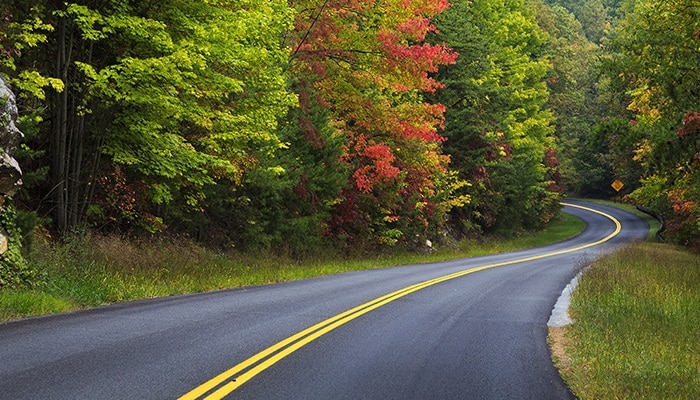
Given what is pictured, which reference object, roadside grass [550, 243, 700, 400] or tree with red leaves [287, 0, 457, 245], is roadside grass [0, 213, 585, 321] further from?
roadside grass [550, 243, 700, 400]

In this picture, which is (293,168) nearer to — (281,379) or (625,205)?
(281,379)

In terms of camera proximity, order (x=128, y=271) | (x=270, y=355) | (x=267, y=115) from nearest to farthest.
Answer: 1. (x=270, y=355)
2. (x=128, y=271)
3. (x=267, y=115)

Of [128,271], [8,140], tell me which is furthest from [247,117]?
[8,140]

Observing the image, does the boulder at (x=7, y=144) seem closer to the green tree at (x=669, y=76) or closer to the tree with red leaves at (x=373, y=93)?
the tree with red leaves at (x=373, y=93)

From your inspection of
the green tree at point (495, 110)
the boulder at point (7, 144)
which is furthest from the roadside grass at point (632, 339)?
the green tree at point (495, 110)

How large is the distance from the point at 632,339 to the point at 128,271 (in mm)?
9376

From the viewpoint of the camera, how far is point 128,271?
13875 mm

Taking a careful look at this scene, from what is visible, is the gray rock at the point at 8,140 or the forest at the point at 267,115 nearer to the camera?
the gray rock at the point at 8,140

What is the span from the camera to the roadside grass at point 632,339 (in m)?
7.00

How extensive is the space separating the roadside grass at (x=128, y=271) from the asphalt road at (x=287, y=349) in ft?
2.65

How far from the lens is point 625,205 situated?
81375 mm

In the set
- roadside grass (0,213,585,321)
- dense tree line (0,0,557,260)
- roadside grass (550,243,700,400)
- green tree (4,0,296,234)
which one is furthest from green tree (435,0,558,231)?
roadside grass (550,243,700,400)

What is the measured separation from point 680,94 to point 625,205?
2695 inches

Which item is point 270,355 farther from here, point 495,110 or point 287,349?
point 495,110
